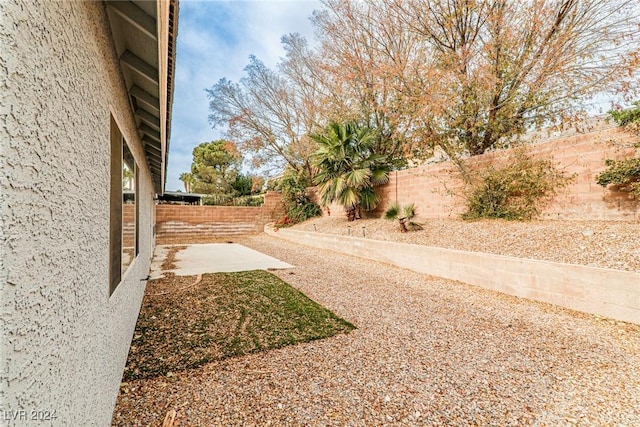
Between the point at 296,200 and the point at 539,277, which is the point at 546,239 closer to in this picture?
the point at 539,277

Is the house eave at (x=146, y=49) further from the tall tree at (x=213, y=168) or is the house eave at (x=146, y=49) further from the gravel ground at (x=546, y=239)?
the tall tree at (x=213, y=168)

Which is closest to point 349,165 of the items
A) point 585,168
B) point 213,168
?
point 585,168

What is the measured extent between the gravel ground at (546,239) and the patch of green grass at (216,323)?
4.11 meters

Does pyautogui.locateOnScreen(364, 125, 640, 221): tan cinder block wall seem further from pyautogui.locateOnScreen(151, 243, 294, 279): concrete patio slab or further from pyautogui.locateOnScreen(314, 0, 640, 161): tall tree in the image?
pyautogui.locateOnScreen(151, 243, 294, 279): concrete patio slab

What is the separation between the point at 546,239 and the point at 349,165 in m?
7.45

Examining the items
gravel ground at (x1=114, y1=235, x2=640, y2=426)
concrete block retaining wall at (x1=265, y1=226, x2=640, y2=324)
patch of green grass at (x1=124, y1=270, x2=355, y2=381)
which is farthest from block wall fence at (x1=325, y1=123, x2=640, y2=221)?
patch of green grass at (x1=124, y1=270, x2=355, y2=381)

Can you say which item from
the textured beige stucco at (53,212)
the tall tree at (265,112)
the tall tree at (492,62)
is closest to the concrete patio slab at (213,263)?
the textured beige stucco at (53,212)

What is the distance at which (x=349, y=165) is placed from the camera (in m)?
11.7

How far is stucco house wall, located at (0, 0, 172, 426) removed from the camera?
0.80 m

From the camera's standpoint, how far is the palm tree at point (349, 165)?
11.3 meters

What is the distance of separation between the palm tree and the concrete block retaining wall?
401 centimetres

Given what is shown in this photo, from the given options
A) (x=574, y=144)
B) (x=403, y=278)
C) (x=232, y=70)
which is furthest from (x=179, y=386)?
(x=232, y=70)

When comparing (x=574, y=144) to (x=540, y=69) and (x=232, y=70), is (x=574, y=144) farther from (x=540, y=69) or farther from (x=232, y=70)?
(x=232, y=70)

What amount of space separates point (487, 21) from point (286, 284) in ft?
30.8
